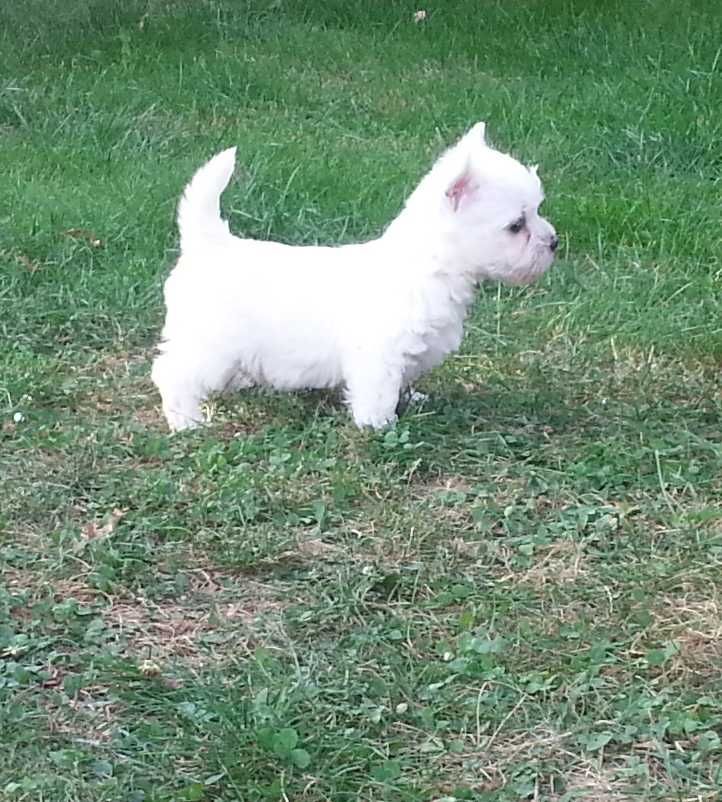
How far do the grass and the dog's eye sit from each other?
0.60 meters

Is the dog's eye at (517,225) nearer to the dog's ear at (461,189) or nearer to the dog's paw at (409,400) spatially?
the dog's ear at (461,189)

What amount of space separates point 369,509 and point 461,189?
3.22 ft

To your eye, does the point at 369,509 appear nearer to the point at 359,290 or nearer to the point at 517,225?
the point at 359,290

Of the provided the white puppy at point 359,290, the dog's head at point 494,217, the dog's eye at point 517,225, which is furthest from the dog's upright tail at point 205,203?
the dog's eye at point 517,225

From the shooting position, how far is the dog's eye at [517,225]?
3.93 metres

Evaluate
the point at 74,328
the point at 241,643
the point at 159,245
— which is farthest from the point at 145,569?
the point at 159,245

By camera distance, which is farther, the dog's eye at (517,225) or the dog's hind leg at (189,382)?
the dog's hind leg at (189,382)

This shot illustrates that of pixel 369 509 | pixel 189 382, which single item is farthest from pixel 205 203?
pixel 369 509

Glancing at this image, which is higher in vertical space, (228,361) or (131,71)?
(228,361)

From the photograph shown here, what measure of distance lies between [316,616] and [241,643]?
0.63 feet

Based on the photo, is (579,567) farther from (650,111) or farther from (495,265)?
(650,111)

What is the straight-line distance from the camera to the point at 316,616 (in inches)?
122

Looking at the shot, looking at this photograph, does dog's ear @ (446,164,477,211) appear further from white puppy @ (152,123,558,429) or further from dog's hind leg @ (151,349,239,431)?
dog's hind leg @ (151,349,239,431)

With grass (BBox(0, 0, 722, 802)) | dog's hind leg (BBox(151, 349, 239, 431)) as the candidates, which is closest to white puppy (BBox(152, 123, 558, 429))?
dog's hind leg (BBox(151, 349, 239, 431))
